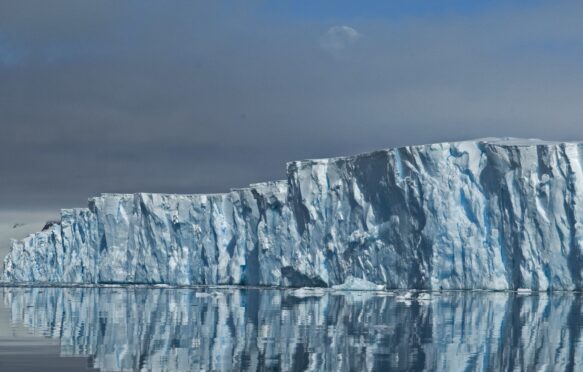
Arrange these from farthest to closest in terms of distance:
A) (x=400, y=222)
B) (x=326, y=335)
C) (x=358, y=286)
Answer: (x=400, y=222) → (x=358, y=286) → (x=326, y=335)

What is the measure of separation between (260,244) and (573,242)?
15.1 metres

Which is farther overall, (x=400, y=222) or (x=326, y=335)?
(x=400, y=222)

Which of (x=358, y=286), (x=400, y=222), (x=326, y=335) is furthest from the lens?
(x=400, y=222)

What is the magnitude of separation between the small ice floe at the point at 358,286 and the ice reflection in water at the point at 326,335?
24.1ft

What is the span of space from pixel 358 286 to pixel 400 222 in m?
2.67

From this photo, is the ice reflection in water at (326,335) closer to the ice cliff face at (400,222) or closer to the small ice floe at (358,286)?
the ice cliff face at (400,222)

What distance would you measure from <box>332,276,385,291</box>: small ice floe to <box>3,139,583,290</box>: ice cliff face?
0.94 m

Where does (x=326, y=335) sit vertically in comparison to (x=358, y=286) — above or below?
below

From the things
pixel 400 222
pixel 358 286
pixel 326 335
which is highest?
pixel 400 222

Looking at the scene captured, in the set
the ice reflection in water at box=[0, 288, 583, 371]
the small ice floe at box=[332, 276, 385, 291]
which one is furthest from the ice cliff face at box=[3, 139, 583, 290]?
the ice reflection in water at box=[0, 288, 583, 371]

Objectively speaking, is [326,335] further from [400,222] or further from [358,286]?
[400,222]

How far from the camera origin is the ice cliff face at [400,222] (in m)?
29.0

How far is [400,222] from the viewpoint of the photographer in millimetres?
32562

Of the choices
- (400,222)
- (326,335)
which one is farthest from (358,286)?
(326,335)
